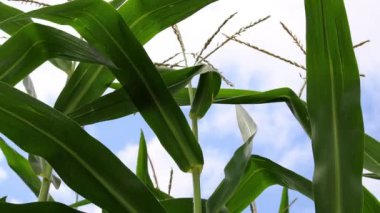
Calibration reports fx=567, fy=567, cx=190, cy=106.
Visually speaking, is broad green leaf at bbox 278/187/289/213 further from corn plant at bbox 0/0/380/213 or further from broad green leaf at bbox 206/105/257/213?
broad green leaf at bbox 206/105/257/213

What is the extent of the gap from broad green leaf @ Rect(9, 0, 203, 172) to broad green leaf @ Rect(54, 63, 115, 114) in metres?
0.10

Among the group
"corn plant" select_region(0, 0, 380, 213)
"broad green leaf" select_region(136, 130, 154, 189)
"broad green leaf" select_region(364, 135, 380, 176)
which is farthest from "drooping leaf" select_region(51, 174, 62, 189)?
"broad green leaf" select_region(364, 135, 380, 176)

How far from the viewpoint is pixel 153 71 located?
73 cm

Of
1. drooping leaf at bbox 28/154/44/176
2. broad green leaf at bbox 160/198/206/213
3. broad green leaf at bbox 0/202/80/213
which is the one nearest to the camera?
broad green leaf at bbox 0/202/80/213

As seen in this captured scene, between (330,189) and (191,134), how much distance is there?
0.19m

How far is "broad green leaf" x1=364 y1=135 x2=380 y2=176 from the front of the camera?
0.82m

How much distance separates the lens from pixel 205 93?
82cm

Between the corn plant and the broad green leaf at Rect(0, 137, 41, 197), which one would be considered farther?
the broad green leaf at Rect(0, 137, 41, 197)

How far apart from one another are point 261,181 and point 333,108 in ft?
0.73

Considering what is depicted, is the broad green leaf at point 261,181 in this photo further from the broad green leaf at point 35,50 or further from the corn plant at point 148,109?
the broad green leaf at point 35,50

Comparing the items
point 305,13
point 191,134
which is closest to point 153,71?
point 191,134

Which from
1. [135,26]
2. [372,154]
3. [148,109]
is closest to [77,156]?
[148,109]

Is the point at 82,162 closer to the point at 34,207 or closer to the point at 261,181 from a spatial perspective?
the point at 34,207

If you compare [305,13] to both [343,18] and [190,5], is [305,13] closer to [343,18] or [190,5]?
[343,18]
